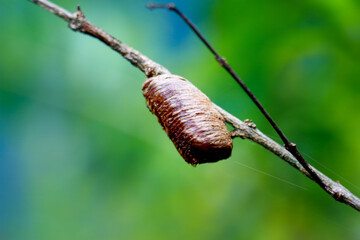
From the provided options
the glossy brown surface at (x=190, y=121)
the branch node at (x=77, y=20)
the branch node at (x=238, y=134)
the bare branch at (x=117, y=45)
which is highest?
the branch node at (x=77, y=20)

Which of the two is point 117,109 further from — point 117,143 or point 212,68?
point 212,68

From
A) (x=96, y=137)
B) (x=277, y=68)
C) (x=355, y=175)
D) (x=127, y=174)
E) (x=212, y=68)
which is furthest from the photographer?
(x=96, y=137)

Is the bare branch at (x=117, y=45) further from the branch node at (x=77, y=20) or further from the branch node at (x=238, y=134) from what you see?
the branch node at (x=238, y=134)

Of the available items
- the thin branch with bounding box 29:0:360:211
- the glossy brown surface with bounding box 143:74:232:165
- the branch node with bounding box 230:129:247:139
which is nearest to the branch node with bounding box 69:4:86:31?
the thin branch with bounding box 29:0:360:211

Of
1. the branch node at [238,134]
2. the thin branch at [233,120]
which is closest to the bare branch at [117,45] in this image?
the thin branch at [233,120]

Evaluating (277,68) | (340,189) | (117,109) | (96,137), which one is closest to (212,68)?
(277,68)

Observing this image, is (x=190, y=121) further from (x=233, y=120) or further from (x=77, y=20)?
(x=77, y=20)
